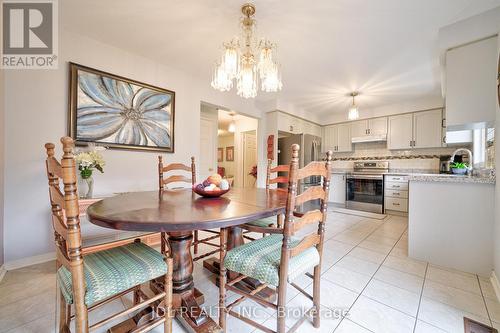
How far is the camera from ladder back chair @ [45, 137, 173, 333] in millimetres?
741

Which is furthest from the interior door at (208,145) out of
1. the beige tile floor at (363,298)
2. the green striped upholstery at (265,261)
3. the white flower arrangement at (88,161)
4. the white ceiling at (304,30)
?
the green striped upholstery at (265,261)

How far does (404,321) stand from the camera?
1297mm

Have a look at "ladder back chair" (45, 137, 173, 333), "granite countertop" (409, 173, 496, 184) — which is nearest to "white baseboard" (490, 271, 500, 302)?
"granite countertop" (409, 173, 496, 184)

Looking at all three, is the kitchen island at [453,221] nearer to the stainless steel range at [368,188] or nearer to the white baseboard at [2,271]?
the stainless steel range at [368,188]

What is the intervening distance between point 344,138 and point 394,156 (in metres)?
1.16

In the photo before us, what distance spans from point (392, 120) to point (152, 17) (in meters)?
4.85

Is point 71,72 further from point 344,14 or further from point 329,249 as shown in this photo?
point 329,249

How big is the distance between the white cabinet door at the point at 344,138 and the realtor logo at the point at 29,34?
5405 mm

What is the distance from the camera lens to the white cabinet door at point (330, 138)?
5.43m

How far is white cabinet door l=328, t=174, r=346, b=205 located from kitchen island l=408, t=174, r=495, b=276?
8.31 feet

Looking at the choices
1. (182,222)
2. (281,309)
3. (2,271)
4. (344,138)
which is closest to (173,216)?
(182,222)

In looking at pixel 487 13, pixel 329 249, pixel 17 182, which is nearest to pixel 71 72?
pixel 17 182

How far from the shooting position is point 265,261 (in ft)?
3.45

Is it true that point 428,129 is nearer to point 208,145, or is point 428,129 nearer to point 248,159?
point 248,159
